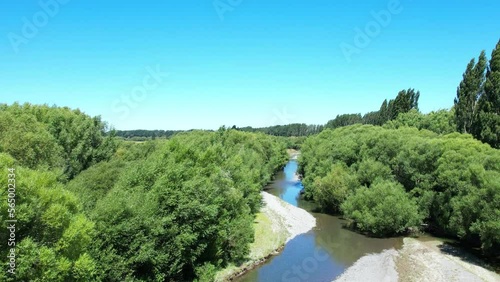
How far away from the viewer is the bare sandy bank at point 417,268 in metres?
31.5

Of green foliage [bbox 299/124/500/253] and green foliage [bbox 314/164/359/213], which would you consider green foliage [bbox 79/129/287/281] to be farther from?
green foliage [bbox 299/124/500/253]

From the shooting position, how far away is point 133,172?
2858cm

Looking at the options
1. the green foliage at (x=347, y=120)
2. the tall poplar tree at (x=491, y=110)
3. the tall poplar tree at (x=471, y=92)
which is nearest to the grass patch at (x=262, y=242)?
the tall poplar tree at (x=491, y=110)

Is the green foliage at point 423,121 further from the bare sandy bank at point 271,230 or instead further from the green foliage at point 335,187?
the bare sandy bank at point 271,230

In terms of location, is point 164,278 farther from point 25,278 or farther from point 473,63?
point 473,63

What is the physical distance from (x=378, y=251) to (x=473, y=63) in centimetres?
3786

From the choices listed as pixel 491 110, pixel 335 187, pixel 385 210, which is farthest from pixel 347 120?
pixel 385 210

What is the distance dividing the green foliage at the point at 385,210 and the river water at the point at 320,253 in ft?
4.93

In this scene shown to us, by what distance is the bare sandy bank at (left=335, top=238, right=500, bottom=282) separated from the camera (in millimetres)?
31453

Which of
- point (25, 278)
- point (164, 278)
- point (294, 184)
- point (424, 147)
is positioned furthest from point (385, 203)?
point (294, 184)

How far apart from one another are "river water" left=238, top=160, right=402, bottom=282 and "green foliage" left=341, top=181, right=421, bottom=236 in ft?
4.93

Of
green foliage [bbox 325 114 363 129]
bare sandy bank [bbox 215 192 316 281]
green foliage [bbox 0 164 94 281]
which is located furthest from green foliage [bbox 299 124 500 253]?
green foliage [bbox 325 114 363 129]

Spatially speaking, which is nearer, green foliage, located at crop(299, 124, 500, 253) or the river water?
the river water

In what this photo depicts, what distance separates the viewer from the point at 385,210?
141ft
